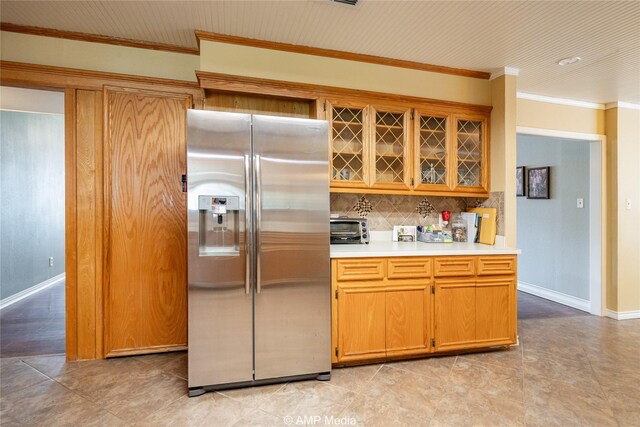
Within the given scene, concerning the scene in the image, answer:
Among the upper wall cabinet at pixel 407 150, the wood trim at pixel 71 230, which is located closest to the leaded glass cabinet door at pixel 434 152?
the upper wall cabinet at pixel 407 150

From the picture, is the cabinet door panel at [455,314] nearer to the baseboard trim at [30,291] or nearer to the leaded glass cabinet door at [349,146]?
the leaded glass cabinet door at [349,146]

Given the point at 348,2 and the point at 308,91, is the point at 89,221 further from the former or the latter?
the point at 348,2

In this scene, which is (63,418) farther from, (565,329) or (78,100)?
(565,329)

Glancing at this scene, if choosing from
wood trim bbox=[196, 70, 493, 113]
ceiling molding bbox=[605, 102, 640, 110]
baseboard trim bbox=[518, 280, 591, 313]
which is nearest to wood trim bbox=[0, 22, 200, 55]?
wood trim bbox=[196, 70, 493, 113]

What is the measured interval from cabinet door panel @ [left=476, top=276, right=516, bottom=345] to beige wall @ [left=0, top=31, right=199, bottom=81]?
3.07 meters

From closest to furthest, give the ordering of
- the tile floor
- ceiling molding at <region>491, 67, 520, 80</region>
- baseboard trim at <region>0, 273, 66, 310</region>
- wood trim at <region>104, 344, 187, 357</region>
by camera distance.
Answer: the tile floor < wood trim at <region>104, 344, 187, 357</region> < ceiling molding at <region>491, 67, 520, 80</region> < baseboard trim at <region>0, 273, 66, 310</region>

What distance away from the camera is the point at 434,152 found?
3125 millimetres

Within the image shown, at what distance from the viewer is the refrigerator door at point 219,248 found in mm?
2119

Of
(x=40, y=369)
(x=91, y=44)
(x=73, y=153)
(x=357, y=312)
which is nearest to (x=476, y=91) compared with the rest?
(x=357, y=312)

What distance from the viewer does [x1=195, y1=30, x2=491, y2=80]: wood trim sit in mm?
2555

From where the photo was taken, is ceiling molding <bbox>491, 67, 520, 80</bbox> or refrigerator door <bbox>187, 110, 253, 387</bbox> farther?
ceiling molding <bbox>491, 67, 520, 80</bbox>

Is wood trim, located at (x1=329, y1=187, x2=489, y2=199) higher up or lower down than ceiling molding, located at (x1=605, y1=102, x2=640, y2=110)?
lower down

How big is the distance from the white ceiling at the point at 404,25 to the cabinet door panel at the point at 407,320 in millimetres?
1986

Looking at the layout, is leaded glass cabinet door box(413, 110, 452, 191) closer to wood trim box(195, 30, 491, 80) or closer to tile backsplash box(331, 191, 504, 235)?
tile backsplash box(331, 191, 504, 235)
